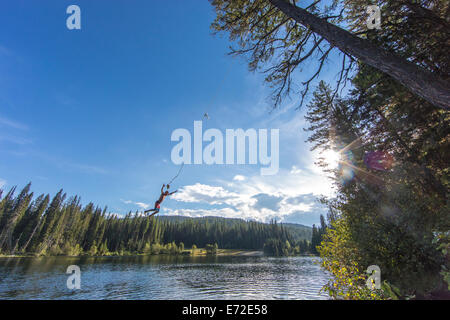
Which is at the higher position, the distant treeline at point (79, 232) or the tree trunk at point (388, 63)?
the tree trunk at point (388, 63)

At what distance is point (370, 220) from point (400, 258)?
1.85 metres

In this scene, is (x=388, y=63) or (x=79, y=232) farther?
(x=79, y=232)

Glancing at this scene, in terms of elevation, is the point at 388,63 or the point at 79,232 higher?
the point at 388,63

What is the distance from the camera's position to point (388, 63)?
4.45 meters

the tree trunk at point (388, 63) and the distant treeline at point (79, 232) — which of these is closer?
the tree trunk at point (388, 63)

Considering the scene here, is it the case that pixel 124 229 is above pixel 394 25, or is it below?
below

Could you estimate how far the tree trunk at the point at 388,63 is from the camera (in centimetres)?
391

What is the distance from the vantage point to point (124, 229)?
90.9 m

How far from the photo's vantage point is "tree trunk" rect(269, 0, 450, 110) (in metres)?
3.91

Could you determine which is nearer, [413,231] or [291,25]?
[291,25]
